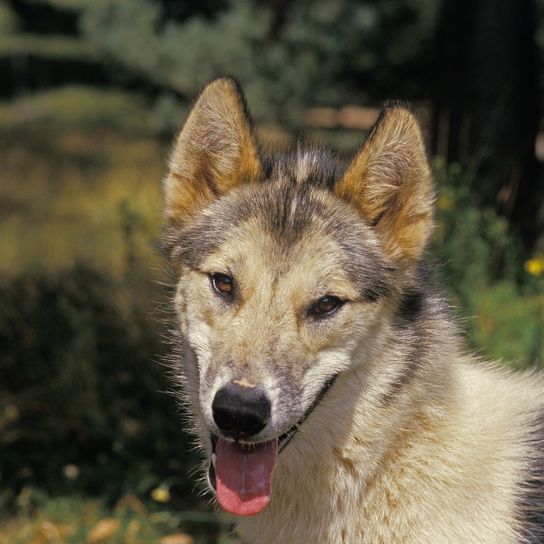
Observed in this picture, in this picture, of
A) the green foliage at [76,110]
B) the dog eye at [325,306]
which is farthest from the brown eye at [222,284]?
the green foliage at [76,110]

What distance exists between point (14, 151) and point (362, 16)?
6.73 m

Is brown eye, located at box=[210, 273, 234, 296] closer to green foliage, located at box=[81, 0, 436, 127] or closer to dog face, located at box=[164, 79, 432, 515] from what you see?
dog face, located at box=[164, 79, 432, 515]

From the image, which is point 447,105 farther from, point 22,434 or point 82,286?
point 22,434

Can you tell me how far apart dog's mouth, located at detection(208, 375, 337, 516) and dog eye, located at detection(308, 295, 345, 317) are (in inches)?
11.1

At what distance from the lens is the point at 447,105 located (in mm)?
7730

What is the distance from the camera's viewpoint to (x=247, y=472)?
3.07 m

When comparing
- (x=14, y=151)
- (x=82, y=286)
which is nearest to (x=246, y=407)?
(x=82, y=286)

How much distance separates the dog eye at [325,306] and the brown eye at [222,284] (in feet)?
1.06

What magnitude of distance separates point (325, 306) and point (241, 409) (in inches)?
21.7

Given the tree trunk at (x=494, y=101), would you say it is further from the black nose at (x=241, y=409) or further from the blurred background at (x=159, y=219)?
the black nose at (x=241, y=409)

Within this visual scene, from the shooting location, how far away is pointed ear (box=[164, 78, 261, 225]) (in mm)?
3379

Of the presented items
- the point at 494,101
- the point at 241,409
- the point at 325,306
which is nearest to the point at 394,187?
the point at 325,306

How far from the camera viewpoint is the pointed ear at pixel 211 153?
11.1 feet

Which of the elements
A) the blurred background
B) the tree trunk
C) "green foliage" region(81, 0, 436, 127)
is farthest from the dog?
"green foliage" region(81, 0, 436, 127)
